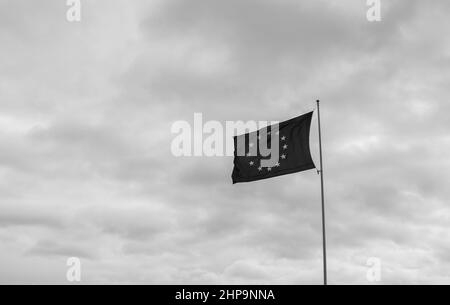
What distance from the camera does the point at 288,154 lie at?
3609cm

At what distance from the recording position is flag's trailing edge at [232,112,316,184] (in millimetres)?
35656

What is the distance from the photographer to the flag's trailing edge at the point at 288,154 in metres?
35.7
